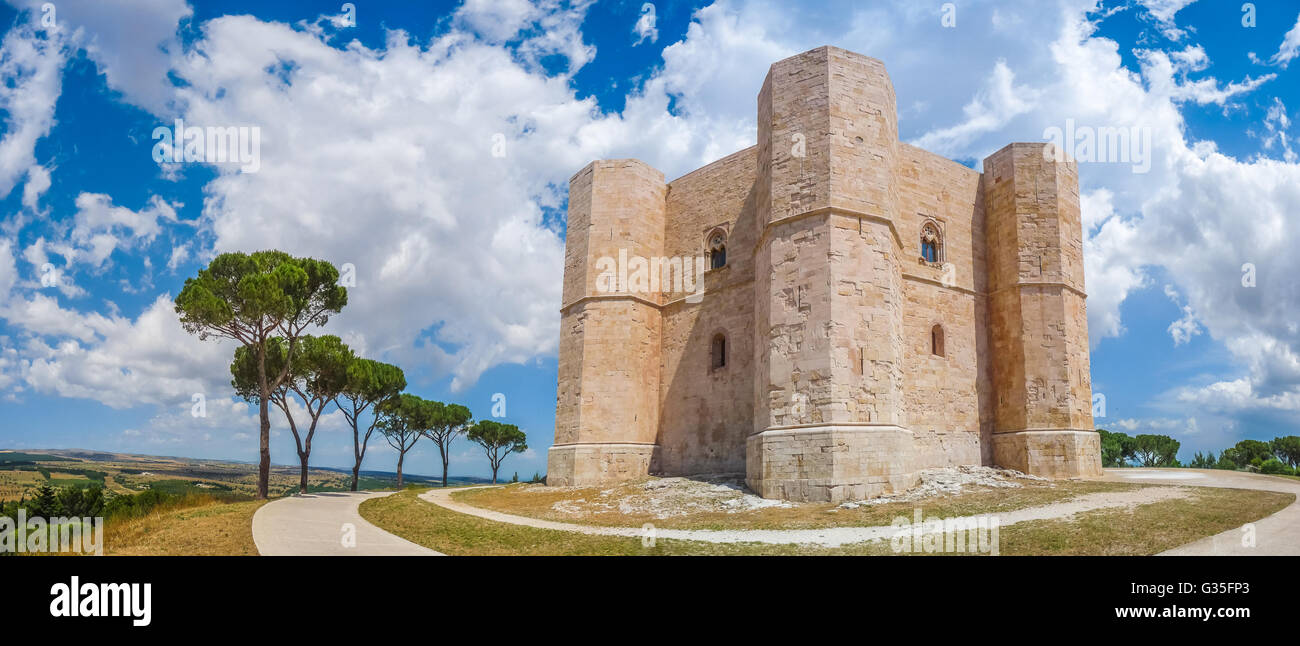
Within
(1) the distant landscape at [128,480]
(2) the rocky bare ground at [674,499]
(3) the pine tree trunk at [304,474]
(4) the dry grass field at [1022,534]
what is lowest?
(1) the distant landscape at [128,480]

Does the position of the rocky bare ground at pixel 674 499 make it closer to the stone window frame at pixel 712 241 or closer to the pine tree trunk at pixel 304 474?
the stone window frame at pixel 712 241

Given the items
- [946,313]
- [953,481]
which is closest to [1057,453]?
[953,481]

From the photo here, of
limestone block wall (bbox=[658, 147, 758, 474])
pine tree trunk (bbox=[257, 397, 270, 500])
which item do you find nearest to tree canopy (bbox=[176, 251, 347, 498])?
pine tree trunk (bbox=[257, 397, 270, 500])

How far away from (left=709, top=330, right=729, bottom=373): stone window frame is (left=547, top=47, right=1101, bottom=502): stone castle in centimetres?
6

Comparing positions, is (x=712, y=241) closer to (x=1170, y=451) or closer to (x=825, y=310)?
(x=825, y=310)

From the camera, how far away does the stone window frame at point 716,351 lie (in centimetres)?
2180

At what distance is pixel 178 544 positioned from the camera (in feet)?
34.0

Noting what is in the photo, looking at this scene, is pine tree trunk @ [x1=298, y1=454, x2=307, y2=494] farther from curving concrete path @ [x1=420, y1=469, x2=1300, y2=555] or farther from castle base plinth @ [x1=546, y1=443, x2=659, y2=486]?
curving concrete path @ [x1=420, y1=469, x2=1300, y2=555]

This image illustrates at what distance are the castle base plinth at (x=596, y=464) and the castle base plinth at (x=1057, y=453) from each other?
11.1m

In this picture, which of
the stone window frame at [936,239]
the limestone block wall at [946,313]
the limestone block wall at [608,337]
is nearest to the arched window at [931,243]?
the stone window frame at [936,239]
